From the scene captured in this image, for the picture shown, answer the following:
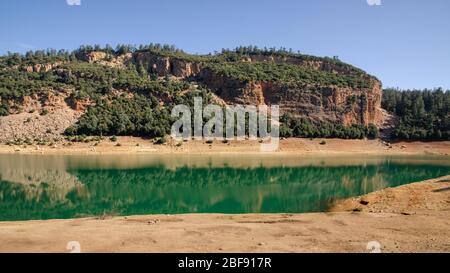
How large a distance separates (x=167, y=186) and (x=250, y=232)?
19.8m

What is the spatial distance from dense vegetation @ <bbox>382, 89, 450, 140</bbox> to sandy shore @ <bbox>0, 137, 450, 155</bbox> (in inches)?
109

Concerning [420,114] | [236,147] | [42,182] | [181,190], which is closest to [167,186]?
[181,190]

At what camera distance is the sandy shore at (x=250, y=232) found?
13.5m

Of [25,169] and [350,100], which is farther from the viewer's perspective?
[350,100]

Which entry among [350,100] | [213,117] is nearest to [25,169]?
[213,117]

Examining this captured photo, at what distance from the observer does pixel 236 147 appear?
72188 mm

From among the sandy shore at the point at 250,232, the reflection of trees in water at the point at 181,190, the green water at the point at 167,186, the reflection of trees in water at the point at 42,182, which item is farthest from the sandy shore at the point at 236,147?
the sandy shore at the point at 250,232

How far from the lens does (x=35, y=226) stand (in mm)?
17406

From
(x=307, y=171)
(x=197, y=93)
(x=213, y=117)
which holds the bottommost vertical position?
(x=307, y=171)

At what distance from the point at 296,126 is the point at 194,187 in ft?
184

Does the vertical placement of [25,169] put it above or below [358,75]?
below

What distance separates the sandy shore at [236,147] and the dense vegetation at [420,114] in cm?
277

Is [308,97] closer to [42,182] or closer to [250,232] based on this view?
[42,182]

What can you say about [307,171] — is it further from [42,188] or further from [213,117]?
[213,117]
